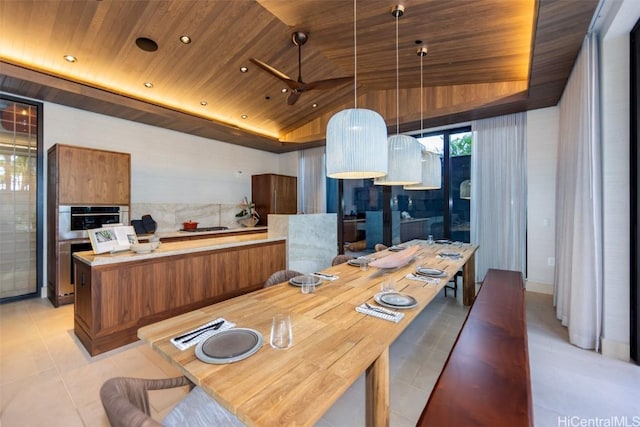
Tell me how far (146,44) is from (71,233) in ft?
9.01

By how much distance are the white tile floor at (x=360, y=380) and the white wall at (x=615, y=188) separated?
13.2 inches

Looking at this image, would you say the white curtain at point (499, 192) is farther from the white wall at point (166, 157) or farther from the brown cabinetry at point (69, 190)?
the brown cabinetry at point (69, 190)

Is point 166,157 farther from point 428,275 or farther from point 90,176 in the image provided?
point 428,275

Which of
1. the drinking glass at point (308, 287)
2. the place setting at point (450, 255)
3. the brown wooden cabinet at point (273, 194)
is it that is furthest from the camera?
the brown wooden cabinet at point (273, 194)

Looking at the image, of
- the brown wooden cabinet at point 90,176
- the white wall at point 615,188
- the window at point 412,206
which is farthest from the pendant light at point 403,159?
the brown wooden cabinet at point 90,176

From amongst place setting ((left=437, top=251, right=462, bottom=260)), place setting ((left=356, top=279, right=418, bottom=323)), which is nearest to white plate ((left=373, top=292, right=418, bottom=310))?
place setting ((left=356, top=279, right=418, bottom=323))

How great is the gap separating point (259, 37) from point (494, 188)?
14.2 ft

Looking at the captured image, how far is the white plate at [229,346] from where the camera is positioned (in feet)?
3.61

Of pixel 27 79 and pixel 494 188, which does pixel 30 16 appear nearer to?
pixel 27 79

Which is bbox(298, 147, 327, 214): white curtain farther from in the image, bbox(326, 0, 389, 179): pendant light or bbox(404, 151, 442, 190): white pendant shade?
bbox(326, 0, 389, 179): pendant light

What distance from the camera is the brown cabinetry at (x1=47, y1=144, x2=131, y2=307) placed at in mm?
3588

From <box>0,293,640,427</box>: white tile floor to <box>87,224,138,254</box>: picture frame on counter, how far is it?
0.98 m

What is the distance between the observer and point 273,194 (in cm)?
638

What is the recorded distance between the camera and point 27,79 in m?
3.22
